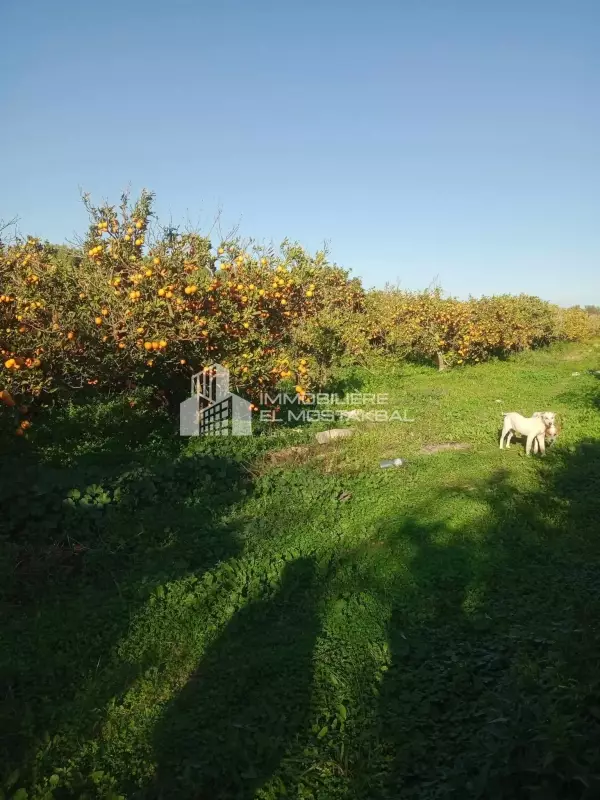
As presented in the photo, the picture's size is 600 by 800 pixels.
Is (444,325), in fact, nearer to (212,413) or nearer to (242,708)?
(212,413)

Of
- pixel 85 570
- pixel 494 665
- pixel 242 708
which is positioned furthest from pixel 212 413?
pixel 494 665

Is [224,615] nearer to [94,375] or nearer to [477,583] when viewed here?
[477,583]

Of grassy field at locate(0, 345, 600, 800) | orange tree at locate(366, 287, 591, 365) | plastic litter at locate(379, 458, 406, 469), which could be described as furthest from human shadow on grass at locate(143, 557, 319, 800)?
orange tree at locate(366, 287, 591, 365)

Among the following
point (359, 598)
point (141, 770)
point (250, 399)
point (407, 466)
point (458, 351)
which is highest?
point (458, 351)

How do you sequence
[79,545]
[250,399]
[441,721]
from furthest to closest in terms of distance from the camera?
1. [250,399]
2. [79,545]
3. [441,721]

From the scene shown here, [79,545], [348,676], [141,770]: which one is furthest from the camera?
[79,545]

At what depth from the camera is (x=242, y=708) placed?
3.50 metres

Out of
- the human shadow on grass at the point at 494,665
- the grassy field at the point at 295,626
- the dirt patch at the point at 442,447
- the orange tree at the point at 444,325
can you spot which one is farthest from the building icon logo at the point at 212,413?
the orange tree at the point at 444,325

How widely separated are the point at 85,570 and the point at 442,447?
620 centimetres

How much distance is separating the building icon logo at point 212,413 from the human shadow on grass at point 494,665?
4.26 m

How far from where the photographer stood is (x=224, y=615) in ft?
14.9

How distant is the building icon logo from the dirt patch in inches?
121

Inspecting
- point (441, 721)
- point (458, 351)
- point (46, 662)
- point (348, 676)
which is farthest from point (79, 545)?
point (458, 351)

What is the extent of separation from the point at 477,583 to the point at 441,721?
1.65m
